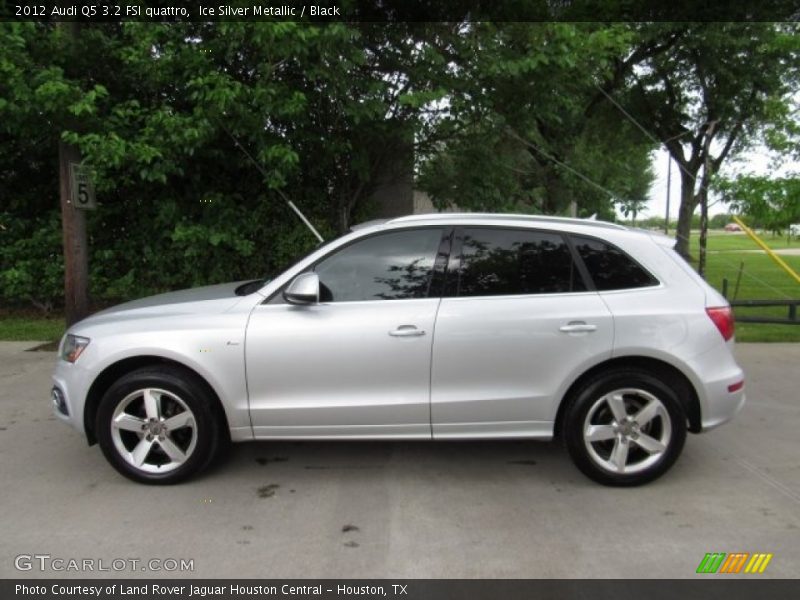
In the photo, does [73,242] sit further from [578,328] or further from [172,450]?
[578,328]

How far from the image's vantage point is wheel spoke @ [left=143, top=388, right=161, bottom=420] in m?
3.83

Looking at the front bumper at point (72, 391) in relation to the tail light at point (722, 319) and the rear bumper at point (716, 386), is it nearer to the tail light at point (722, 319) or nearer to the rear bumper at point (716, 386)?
the rear bumper at point (716, 386)

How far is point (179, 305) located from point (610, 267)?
2.74 m

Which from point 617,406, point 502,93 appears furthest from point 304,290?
point 502,93

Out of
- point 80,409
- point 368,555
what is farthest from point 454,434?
point 80,409

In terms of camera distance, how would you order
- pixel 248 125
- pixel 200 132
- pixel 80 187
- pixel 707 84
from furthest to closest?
pixel 707 84 < pixel 80 187 < pixel 248 125 < pixel 200 132

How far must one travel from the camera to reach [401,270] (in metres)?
3.98

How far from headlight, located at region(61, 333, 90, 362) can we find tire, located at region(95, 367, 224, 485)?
0.31 m

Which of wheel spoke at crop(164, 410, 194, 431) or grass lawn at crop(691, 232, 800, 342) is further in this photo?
grass lawn at crop(691, 232, 800, 342)

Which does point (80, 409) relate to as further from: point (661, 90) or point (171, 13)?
point (661, 90)

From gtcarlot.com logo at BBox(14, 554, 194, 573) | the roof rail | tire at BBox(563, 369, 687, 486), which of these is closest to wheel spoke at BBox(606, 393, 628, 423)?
tire at BBox(563, 369, 687, 486)

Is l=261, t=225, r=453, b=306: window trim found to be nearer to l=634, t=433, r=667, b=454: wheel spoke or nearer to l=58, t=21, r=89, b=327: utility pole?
l=634, t=433, r=667, b=454: wheel spoke

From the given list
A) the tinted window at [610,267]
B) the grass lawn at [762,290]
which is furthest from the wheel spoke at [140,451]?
the grass lawn at [762,290]

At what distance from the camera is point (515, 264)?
A: 3977mm
